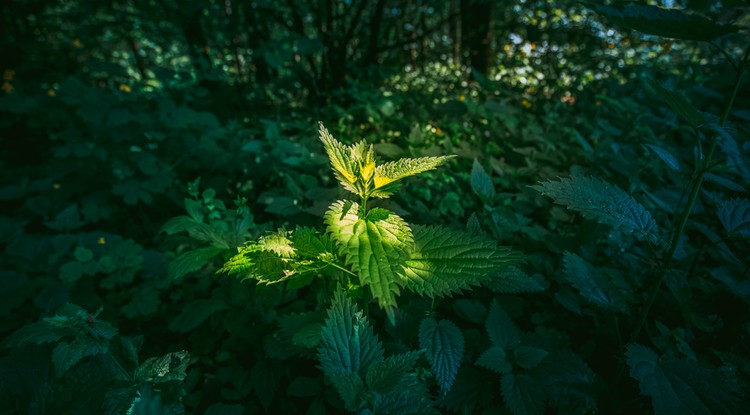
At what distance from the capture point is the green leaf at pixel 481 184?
1.69 m

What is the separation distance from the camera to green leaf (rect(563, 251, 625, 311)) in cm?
121

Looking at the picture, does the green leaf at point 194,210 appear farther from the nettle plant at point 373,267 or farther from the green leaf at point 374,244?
the green leaf at point 374,244

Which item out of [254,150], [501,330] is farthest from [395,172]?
[254,150]

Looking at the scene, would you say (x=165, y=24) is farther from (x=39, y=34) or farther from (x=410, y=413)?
(x=410, y=413)

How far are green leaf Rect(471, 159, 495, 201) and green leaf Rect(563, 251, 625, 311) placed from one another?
489 millimetres

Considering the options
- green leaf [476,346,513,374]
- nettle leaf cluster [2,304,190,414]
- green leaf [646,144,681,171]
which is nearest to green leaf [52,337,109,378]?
nettle leaf cluster [2,304,190,414]

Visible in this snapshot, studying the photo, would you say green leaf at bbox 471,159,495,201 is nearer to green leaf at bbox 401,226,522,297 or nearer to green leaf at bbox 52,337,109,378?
green leaf at bbox 401,226,522,297

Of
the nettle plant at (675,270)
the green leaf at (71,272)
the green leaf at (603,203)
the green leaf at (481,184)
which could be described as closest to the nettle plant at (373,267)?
the green leaf at (603,203)

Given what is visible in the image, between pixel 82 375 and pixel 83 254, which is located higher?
pixel 82 375

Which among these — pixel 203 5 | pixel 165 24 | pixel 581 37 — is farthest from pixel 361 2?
pixel 581 37

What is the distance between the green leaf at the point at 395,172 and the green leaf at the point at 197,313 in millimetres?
920

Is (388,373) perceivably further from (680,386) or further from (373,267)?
(680,386)

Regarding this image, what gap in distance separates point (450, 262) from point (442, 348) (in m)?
0.33

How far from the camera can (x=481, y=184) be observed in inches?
67.1
